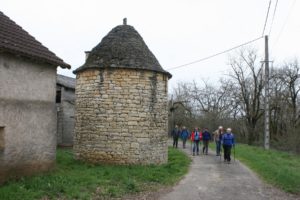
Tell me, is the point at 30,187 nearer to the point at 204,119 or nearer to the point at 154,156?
the point at 154,156

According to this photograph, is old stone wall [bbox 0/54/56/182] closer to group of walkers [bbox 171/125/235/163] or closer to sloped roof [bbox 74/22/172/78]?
sloped roof [bbox 74/22/172/78]

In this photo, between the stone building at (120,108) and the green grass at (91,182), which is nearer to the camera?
the green grass at (91,182)

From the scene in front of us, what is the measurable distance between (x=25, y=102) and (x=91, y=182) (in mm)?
2946

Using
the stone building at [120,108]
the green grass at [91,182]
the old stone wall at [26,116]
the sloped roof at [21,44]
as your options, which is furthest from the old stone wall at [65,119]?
the sloped roof at [21,44]

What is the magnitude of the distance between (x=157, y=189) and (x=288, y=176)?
4.52 meters

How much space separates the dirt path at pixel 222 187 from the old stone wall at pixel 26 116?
4.01 metres

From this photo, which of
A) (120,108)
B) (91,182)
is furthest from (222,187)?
(120,108)

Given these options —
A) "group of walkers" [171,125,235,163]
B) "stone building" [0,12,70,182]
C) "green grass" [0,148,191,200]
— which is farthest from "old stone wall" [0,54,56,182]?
"group of walkers" [171,125,235,163]

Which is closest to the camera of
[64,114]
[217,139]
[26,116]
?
[26,116]

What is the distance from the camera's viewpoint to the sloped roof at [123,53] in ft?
49.8

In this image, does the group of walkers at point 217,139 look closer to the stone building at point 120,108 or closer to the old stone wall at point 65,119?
the stone building at point 120,108

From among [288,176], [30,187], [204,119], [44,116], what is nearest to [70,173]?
[44,116]

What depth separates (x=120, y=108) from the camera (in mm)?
14820

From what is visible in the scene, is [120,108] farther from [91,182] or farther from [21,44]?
[21,44]
